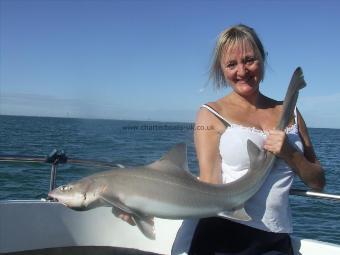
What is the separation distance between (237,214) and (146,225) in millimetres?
495

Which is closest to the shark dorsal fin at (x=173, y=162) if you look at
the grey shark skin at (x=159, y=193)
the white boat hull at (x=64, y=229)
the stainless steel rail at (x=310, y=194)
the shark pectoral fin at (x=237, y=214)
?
the grey shark skin at (x=159, y=193)

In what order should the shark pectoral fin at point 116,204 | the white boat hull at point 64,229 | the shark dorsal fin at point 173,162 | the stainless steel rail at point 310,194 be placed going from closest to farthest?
the shark pectoral fin at point 116,204
the shark dorsal fin at point 173,162
the stainless steel rail at point 310,194
the white boat hull at point 64,229

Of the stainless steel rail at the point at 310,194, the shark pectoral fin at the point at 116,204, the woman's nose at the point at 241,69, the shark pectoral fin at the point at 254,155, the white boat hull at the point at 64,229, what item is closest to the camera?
the shark pectoral fin at the point at 116,204

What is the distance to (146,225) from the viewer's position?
2.34 metres

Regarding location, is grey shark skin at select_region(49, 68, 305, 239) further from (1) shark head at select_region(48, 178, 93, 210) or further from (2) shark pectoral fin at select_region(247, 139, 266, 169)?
(2) shark pectoral fin at select_region(247, 139, 266, 169)

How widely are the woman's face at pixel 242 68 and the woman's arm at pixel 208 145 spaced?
280 mm

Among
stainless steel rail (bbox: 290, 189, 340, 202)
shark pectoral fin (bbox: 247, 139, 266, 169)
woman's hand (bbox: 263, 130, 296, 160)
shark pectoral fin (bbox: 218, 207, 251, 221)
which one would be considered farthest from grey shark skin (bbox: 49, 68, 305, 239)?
stainless steel rail (bbox: 290, 189, 340, 202)

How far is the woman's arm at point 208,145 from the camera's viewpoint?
2639 millimetres

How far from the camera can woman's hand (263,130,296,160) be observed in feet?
8.59

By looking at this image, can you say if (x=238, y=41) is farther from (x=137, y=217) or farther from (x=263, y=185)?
(x=137, y=217)

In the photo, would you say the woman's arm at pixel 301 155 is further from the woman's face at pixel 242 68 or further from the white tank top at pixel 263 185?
the woman's face at pixel 242 68

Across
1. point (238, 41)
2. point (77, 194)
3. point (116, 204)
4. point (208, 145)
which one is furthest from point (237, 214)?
point (238, 41)

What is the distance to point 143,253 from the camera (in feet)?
14.3

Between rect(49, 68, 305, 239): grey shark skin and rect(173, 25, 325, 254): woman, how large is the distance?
0.15m
